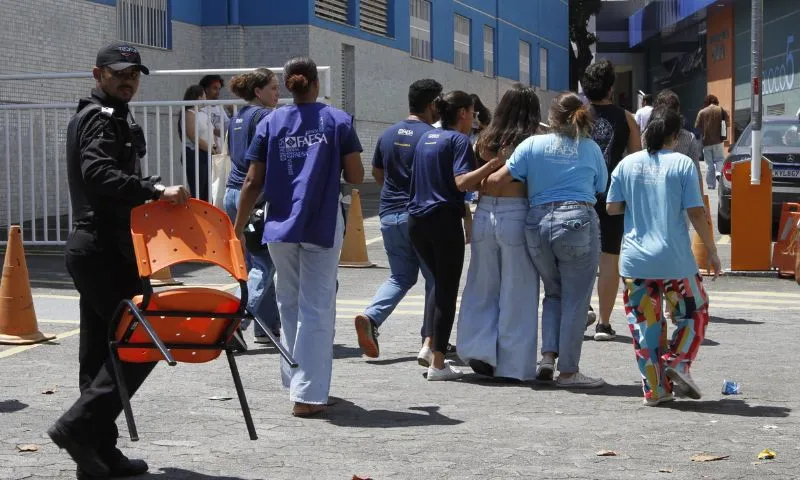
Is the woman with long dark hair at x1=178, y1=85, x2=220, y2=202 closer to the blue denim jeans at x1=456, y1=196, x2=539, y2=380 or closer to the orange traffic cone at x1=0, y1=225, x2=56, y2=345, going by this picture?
the orange traffic cone at x1=0, y1=225, x2=56, y2=345

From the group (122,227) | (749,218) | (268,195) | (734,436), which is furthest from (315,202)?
(749,218)

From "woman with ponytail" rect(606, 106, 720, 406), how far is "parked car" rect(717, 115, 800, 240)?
902 centimetres

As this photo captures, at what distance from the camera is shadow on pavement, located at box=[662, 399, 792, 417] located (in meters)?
7.08

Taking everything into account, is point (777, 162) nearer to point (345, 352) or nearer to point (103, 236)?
point (345, 352)

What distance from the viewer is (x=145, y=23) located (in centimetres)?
2366

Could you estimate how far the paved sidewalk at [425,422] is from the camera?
19.1 feet

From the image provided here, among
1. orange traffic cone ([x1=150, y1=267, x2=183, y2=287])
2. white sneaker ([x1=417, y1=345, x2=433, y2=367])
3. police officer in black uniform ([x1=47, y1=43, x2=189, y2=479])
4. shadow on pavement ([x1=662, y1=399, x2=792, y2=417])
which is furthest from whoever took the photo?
orange traffic cone ([x1=150, y1=267, x2=183, y2=287])

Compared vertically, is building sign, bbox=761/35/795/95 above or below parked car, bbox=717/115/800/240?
above

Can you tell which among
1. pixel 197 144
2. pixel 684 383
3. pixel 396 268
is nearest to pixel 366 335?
pixel 396 268

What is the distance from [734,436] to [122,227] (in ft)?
10.1

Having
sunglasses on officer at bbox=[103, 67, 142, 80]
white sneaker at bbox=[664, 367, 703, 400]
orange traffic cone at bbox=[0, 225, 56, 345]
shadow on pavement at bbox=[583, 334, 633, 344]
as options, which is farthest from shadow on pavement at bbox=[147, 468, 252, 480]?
shadow on pavement at bbox=[583, 334, 633, 344]

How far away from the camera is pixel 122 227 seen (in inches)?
218

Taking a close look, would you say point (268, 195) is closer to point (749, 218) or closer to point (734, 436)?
point (734, 436)

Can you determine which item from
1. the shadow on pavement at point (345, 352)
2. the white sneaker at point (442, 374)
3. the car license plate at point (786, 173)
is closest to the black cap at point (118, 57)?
the white sneaker at point (442, 374)
